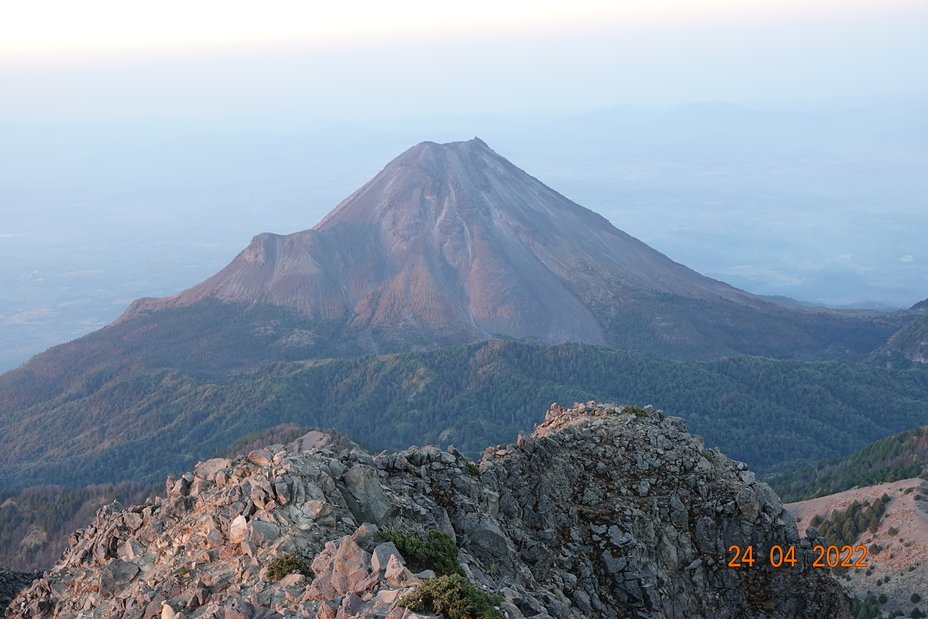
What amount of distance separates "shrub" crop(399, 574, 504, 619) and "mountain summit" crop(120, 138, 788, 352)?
147123 millimetres

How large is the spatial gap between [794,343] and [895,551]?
131 m

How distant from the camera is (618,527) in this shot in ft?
81.7

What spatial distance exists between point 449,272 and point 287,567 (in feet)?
549

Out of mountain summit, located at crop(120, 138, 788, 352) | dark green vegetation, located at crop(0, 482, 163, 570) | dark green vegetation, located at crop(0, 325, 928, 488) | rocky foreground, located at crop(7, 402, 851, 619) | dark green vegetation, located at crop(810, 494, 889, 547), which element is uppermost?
mountain summit, located at crop(120, 138, 788, 352)

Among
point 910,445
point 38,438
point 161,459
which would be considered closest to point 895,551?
point 910,445

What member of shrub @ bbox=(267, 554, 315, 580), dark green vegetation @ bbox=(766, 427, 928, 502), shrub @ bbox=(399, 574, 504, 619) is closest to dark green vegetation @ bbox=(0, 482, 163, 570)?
shrub @ bbox=(267, 554, 315, 580)

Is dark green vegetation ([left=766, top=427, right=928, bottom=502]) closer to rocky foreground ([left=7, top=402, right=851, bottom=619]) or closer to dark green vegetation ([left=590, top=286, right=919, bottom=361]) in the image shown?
rocky foreground ([left=7, top=402, right=851, bottom=619])

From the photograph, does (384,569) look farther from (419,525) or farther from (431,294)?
(431,294)

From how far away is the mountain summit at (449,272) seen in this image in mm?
171875

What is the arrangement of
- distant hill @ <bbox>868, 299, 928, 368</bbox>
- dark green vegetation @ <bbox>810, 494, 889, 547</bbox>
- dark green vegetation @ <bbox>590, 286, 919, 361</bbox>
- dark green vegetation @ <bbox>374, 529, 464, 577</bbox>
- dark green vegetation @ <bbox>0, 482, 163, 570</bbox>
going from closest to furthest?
dark green vegetation @ <bbox>374, 529, 464, 577</bbox>, dark green vegetation @ <bbox>810, 494, 889, 547</bbox>, dark green vegetation @ <bbox>0, 482, 163, 570</bbox>, distant hill @ <bbox>868, 299, 928, 368</bbox>, dark green vegetation @ <bbox>590, 286, 919, 361</bbox>

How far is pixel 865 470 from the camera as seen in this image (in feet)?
218

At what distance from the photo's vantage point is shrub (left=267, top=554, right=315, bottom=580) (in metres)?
15.9

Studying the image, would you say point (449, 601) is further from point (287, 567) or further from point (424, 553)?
point (287, 567)

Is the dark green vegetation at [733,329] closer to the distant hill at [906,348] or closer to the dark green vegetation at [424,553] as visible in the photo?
the distant hill at [906,348]
